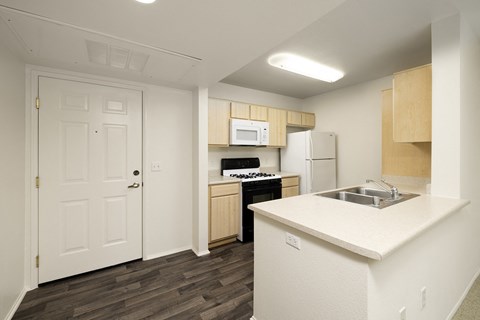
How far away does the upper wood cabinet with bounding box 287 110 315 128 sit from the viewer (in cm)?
394

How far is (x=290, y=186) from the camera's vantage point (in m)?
3.57

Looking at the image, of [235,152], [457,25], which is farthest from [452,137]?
[235,152]

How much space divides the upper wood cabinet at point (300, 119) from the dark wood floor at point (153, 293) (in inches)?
100

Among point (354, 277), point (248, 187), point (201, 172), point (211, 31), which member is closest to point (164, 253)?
point (201, 172)

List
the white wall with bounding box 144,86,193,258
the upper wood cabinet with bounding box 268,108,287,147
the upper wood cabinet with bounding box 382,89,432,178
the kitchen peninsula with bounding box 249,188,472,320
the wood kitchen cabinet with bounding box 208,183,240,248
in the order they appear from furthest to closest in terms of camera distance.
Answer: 1. the upper wood cabinet with bounding box 268,108,287,147
2. the wood kitchen cabinet with bounding box 208,183,240,248
3. the white wall with bounding box 144,86,193,258
4. the upper wood cabinet with bounding box 382,89,432,178
5. the kitchen peninsula with bounding box 249,188,472,320

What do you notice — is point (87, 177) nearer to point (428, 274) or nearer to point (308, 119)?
point (428, 274)

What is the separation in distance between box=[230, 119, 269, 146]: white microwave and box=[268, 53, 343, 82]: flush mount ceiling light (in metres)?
0.95

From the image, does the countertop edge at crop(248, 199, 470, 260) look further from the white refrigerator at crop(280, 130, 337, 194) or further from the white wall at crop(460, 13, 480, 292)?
the white refrigerator at crop(280, 130, 337, 194)

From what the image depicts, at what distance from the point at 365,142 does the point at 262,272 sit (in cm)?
296

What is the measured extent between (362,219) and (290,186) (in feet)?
7.66

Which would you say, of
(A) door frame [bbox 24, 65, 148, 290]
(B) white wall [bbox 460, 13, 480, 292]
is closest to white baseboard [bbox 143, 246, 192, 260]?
(A) door frame [bbox 24, 65, 148, 290]

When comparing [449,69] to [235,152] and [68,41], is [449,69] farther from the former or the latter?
[68,41]

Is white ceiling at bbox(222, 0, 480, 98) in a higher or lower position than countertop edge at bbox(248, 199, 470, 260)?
higher

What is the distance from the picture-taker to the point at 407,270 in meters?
1.16
